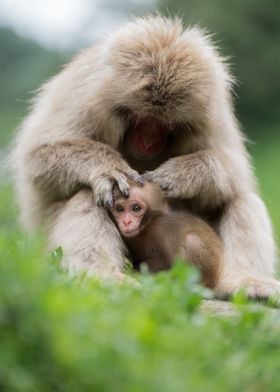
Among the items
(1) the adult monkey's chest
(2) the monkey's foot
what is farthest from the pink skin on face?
(2) the monkey's foot

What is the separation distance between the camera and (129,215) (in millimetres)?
7746

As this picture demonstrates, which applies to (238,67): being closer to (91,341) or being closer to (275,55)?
(275,55)

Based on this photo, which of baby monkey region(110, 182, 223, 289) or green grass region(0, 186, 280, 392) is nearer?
green grass region(0, 186, 280, 392)

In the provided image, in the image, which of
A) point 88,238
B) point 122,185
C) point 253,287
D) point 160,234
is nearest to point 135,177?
point 122,185

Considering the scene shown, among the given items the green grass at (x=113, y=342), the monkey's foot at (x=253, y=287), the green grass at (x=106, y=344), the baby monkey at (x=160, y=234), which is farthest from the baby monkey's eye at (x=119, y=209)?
the green grass at (x=106, y=344)

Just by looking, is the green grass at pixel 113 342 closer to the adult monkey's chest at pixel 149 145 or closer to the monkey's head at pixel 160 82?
A: the monkey's head at pixel 160 82

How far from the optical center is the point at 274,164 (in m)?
24.5

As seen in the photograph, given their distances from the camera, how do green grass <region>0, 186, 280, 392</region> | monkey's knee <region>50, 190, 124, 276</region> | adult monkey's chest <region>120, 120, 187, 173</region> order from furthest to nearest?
adult monkey's chest <region>120, 120, 187, 173</region>, monkey's knee <region>50, 190, 124, 276</region>, green grass <region>0, 186, 280, 392</region>

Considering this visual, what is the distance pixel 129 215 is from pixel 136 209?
67 mm

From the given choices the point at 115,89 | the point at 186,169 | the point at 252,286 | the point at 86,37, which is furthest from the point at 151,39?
the point at 86,37

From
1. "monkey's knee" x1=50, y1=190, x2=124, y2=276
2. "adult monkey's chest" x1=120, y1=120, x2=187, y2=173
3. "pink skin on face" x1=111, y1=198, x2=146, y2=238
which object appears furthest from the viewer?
"adult monkey's chest" x1=120, y1=120, x2=187, y2=173

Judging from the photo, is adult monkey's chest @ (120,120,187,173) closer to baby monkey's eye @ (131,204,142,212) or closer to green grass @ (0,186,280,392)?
baby monkey's eye @ (131,204,142,212)

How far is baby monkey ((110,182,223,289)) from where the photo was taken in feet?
25.4

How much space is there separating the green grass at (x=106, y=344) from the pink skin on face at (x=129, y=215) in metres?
2.41
